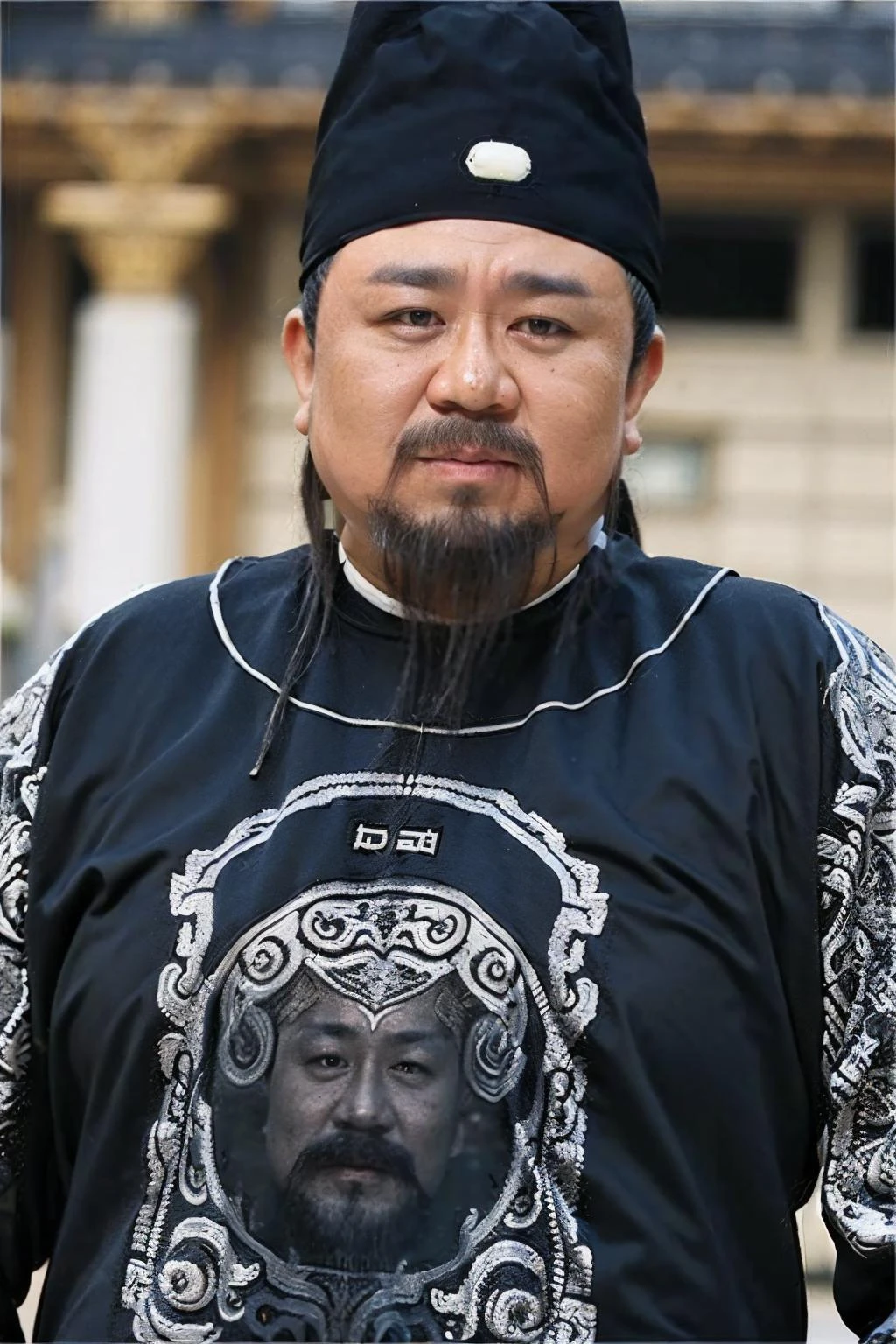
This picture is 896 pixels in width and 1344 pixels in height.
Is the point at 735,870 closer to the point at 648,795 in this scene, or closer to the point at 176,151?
the point at 648,795

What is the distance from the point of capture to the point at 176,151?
826 cm

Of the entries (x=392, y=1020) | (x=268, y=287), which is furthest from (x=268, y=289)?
(x=392, y=1020)

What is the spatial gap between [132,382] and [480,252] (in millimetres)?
6873

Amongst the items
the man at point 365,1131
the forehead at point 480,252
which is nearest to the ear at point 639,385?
the forehead at point 480,252

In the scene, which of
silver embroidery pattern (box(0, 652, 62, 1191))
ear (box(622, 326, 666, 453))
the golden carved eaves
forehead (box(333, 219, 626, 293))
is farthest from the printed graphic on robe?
the golden carved eaves

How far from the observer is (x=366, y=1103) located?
200 centimetres

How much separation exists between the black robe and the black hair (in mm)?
26

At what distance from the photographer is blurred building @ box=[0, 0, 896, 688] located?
824 centimetres

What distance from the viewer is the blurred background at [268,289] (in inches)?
324

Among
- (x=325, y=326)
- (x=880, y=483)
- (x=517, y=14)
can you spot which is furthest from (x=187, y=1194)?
(x=880, y=483)

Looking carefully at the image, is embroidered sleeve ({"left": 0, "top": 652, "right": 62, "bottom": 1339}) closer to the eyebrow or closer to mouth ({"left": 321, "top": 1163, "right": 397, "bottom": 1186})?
mouth ({"left": 321, "top": 1163, "right": 397, "bottom": 1186})

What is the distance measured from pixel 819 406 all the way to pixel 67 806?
792 cm

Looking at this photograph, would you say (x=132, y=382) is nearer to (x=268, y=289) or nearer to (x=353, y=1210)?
(x=268, y=289)

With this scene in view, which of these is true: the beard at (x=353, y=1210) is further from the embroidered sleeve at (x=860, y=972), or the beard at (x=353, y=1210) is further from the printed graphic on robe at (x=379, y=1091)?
the embroidered sleeve at (x=860, y=972)
